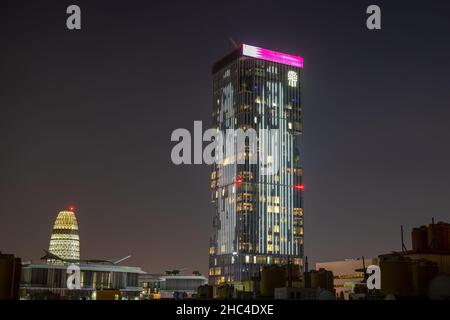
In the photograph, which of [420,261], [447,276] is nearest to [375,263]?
[420,261]

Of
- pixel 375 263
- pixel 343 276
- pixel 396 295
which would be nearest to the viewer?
pixel 396 295
